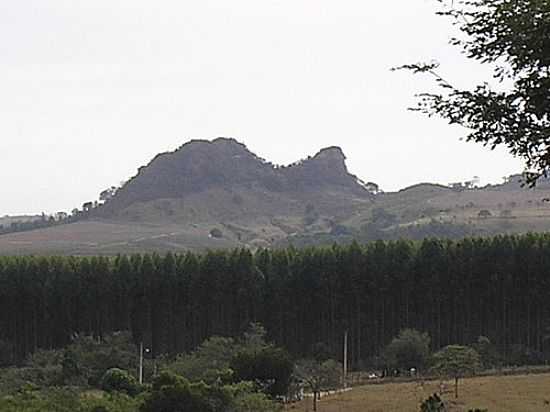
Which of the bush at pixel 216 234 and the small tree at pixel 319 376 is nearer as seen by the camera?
the small tree at pixel 319 376

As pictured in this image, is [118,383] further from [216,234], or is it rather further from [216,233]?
[216,233]

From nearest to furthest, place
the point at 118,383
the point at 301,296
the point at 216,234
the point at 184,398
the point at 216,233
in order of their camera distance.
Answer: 1. the point at 184,398
2. the point at 118,383
3. the point at 301,296
4. the point at 216,234
5. the point at 216,233

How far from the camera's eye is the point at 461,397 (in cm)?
3638

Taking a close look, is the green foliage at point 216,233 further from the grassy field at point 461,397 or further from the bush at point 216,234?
the grassy field at point 461,397

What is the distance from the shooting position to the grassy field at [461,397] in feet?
110

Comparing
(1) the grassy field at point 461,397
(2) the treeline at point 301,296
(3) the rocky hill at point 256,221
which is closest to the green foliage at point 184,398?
(1) the grassy field at point 461,397

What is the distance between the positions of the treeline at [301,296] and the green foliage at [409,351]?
14.6 feet

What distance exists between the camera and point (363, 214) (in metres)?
187

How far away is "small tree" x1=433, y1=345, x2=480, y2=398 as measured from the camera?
41.1m

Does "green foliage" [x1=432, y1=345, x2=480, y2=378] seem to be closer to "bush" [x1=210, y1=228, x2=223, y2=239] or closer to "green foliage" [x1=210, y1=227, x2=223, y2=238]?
"bush" [x1=210, y1=228, x2=223, y2=239]

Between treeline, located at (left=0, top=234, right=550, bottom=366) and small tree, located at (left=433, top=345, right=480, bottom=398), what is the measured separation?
12.1 metres

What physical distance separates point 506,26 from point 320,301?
166 ft

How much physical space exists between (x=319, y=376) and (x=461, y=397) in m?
5.81

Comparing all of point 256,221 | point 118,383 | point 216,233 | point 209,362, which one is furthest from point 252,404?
point 256,221
